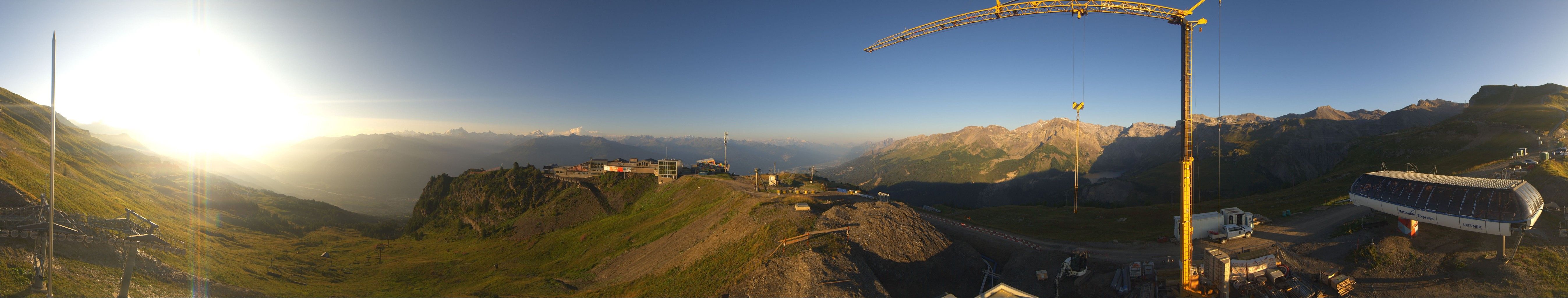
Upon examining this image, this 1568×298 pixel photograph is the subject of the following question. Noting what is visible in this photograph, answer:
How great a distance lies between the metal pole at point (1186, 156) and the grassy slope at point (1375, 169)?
1276 cm

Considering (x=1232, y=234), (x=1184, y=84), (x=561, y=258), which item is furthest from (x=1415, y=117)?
(x=561, y=258)

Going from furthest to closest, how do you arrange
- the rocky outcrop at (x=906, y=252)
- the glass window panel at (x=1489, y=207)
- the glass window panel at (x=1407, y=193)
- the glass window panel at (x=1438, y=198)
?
the glass window panel at (x=1407, y=193) → the glass window panel at (x=1438, y=198) → the rocky outcrop at (x=906, y=252) → the glass window panel at (x=1489, y=207)

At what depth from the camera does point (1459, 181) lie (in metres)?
30.5

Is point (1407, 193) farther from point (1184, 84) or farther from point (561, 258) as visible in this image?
point (561, 258)

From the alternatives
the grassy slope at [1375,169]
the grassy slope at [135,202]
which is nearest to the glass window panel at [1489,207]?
the grassy slope at [1375,169]

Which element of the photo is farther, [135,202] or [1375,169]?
[1375,169]

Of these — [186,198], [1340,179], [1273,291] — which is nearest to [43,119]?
[186,198]

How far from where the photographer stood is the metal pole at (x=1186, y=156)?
23.7 meters

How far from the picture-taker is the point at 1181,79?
79.0 ft

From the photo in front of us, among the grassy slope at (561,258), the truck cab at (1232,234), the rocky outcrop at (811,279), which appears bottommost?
the grassy slope at (561,258)

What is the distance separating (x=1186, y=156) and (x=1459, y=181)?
25403 mm

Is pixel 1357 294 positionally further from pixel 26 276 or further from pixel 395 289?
pixel 395 289

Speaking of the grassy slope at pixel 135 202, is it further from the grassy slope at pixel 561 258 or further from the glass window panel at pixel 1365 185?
the glass window panel at pixel 1365 185

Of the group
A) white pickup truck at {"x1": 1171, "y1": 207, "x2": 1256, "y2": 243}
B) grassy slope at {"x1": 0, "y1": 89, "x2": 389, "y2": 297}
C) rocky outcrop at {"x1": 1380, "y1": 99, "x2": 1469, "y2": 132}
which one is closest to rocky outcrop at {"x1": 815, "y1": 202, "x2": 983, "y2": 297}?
white pickup truck at {"x1": 1171, "y1": 207, "x2": 1256, "y2": 243}
